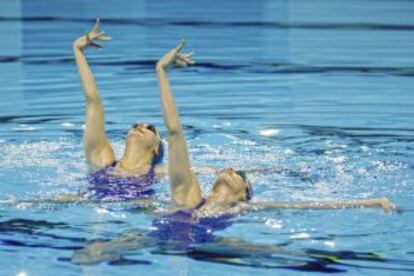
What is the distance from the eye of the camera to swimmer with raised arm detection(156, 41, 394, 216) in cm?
646

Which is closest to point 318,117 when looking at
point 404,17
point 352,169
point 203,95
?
point 203,95

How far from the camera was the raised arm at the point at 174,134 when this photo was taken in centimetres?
645

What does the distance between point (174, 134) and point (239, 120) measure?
160 inches

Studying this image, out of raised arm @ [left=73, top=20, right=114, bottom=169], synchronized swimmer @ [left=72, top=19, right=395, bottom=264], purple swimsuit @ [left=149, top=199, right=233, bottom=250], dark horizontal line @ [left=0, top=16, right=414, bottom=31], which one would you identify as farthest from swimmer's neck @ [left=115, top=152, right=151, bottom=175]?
dark horizontal line @ [left=0, top=16, right=414, bottom=31]

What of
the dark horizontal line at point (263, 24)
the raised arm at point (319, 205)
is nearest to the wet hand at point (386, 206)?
the raised arm at point (319, 205)

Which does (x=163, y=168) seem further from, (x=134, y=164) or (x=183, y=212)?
(x=183, y=212)

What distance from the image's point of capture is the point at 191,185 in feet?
21.7

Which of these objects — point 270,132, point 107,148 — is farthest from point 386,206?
point 270,132

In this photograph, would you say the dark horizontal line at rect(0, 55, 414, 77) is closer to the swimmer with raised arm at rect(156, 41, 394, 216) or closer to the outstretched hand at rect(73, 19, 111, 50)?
the outstretched hand at rect(73, 19, 111, 50)

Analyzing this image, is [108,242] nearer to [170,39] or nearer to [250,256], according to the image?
[250,256]

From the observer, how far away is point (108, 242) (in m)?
6.36

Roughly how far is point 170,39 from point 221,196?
925 cm

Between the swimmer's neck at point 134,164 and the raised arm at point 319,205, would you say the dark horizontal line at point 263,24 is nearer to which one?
the swimmer's neck at point 134,164

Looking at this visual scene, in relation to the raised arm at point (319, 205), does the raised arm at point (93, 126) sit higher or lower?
higher
